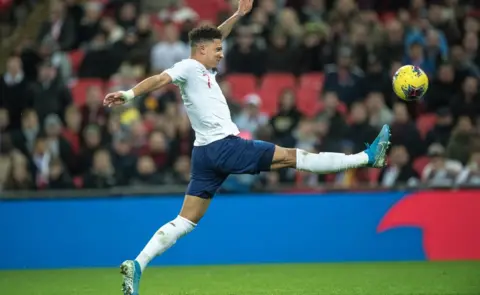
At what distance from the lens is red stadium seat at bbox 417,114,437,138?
A: 16.1 meters

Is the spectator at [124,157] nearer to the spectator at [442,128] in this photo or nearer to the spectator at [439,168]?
the spectator at [439,168]

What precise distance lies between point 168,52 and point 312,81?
249 cm

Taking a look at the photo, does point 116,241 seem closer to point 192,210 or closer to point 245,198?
point 245,198

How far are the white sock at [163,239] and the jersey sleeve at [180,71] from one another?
1253 millimetres

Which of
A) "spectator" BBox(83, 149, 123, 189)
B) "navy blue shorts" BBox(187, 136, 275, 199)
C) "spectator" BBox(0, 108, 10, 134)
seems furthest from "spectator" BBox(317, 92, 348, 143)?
"navy blue shorts" BBox(187, 136, 275, 199)

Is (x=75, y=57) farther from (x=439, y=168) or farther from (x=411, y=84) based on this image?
(x=411, y=84)

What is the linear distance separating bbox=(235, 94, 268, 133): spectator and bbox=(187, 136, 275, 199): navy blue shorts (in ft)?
21.2

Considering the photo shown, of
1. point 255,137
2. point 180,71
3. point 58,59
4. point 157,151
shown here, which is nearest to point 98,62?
point 58,59

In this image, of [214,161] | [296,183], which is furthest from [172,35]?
[214,161]

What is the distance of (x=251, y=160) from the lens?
29.5 feet

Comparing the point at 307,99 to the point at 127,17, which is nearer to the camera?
the point at 307,99

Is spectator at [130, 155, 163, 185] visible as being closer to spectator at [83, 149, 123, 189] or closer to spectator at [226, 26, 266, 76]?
spectator at [83, 149, 123, 189]

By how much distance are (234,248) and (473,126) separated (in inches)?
177

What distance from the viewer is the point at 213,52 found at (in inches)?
364
